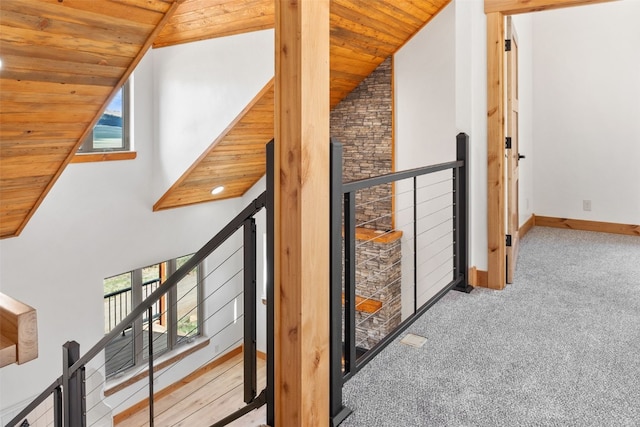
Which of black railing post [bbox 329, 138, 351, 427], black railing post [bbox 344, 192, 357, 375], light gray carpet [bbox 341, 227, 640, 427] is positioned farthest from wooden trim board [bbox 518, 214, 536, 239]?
black railing post [bbox 329, 138, 351, 427]

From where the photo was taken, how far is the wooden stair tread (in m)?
0.53

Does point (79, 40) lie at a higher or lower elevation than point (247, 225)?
higher

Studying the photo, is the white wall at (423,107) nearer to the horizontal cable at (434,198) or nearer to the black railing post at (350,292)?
the horizontal cable at (434,198)

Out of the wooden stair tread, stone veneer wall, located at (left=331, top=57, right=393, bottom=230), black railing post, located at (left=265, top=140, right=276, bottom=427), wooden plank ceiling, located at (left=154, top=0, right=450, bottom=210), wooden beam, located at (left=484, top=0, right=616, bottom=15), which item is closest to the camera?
the wooden stair tread

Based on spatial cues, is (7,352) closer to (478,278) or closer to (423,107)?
(478,278)

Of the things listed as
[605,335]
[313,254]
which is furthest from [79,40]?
[605,335]

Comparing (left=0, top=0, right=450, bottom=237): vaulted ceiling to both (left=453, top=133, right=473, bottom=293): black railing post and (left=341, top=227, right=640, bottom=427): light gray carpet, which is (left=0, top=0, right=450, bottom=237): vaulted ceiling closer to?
(left=453, top=133, right=473, bottom=293): black railing post

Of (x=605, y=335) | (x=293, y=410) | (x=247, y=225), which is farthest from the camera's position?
(x=605, y=335)

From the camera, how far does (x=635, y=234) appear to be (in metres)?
5.01

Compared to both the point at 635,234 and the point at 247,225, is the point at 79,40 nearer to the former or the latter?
the point at 247,225

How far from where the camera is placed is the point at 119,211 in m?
5.08

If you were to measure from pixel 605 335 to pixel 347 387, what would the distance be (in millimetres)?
1423

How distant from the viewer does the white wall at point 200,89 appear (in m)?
4.21

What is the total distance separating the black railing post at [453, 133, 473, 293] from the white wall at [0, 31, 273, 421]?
5.72 feet
